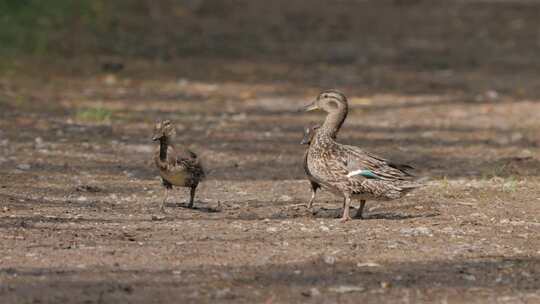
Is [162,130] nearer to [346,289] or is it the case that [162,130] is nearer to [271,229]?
[271,229]

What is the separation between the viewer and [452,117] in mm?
16578

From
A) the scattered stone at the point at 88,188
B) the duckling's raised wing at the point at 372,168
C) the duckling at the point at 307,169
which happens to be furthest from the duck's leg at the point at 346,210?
the scattered stone at the point at 88,188

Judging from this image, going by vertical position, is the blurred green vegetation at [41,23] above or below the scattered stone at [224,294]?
above

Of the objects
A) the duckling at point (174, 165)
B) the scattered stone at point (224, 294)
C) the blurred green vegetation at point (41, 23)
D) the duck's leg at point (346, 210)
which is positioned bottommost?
the scattered stone at point (224, 294)

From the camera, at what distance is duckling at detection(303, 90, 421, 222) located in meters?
9.62

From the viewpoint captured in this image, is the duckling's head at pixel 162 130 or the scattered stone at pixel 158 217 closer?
the scattered stone at pixel 158 217

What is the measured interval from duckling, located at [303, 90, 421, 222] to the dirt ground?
8.7 inches

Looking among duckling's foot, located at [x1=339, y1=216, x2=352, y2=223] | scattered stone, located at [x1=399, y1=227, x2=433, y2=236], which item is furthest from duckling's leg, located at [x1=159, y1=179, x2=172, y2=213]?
scattered stone, located at [x1=399, y1=227, x2=433, y2=236]

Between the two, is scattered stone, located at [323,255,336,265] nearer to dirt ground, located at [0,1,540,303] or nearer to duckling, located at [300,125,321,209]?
dirt ground, located at [0,1,540,303]

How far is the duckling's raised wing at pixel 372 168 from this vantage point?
963cm

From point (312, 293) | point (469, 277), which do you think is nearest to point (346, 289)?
point (312, 293)

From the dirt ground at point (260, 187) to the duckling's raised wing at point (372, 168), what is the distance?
33 cm

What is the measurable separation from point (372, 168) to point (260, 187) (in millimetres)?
2073

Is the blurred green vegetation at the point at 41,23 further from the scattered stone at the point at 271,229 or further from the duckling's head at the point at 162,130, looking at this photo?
the scattered stone at the point at 271,229
